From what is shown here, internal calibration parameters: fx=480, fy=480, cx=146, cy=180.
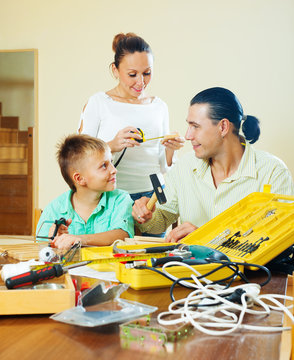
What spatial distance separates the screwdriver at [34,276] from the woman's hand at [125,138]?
1.51 metres

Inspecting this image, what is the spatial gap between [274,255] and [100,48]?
422 centimetres

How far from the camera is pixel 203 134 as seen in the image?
78.0 inches

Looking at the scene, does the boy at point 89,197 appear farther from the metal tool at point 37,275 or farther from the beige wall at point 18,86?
the beige wall at point 18,86

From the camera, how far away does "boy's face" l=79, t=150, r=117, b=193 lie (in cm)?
216

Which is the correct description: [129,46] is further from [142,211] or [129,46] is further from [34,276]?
[34,276]

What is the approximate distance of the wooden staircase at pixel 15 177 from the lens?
530 centimetres


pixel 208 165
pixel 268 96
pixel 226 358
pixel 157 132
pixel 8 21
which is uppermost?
pixel 8 21

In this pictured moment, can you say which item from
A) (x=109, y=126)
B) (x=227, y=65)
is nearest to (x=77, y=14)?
(x=227, y=65)

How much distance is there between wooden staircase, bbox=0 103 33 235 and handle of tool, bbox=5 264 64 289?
14.7 ft

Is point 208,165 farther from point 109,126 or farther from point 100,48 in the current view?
point 100,48

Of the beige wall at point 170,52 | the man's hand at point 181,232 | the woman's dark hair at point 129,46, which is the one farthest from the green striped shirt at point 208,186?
the beige wall at point 170,52

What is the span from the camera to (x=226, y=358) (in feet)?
2.18

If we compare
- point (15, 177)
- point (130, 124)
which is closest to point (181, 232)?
point (130, 124)

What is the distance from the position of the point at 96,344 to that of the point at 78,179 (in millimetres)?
1546
